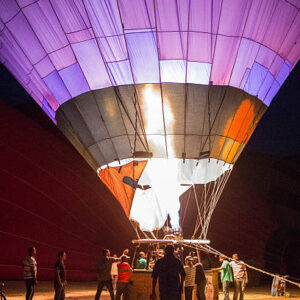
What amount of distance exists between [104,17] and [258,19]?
6.88 ft

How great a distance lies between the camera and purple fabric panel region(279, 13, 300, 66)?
5996 mm

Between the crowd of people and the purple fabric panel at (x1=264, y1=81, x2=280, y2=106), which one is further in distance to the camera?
the purple fabric panel at (x1=264, y1=81, x2=280, y2=106)

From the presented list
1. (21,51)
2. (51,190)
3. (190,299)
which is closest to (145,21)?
(21,51)

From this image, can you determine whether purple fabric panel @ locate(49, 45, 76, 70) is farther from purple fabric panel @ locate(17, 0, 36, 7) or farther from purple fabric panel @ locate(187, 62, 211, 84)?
purple fabric panel @ locate(187, 62, 211, 84)

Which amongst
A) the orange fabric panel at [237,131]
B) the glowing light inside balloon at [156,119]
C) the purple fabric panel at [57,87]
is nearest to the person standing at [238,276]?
the orange fabric panel at [237,131]

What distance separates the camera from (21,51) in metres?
6.00

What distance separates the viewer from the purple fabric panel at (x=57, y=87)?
6.07m

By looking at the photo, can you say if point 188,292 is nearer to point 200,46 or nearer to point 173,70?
point 173,70

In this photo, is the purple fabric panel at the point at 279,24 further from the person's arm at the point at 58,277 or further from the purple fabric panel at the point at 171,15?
the person's arm at the point at 58,277

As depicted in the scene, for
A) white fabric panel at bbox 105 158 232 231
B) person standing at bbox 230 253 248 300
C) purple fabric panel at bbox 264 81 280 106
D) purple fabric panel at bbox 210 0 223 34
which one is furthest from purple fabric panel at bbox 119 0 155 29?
person standing at bbox 230 253 248 300

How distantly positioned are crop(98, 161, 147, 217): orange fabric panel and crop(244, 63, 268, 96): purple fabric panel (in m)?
1.93

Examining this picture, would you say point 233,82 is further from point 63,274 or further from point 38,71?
point 63,274

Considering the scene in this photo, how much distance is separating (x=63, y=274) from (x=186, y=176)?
233cm

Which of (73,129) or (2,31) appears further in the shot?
(73,129)
